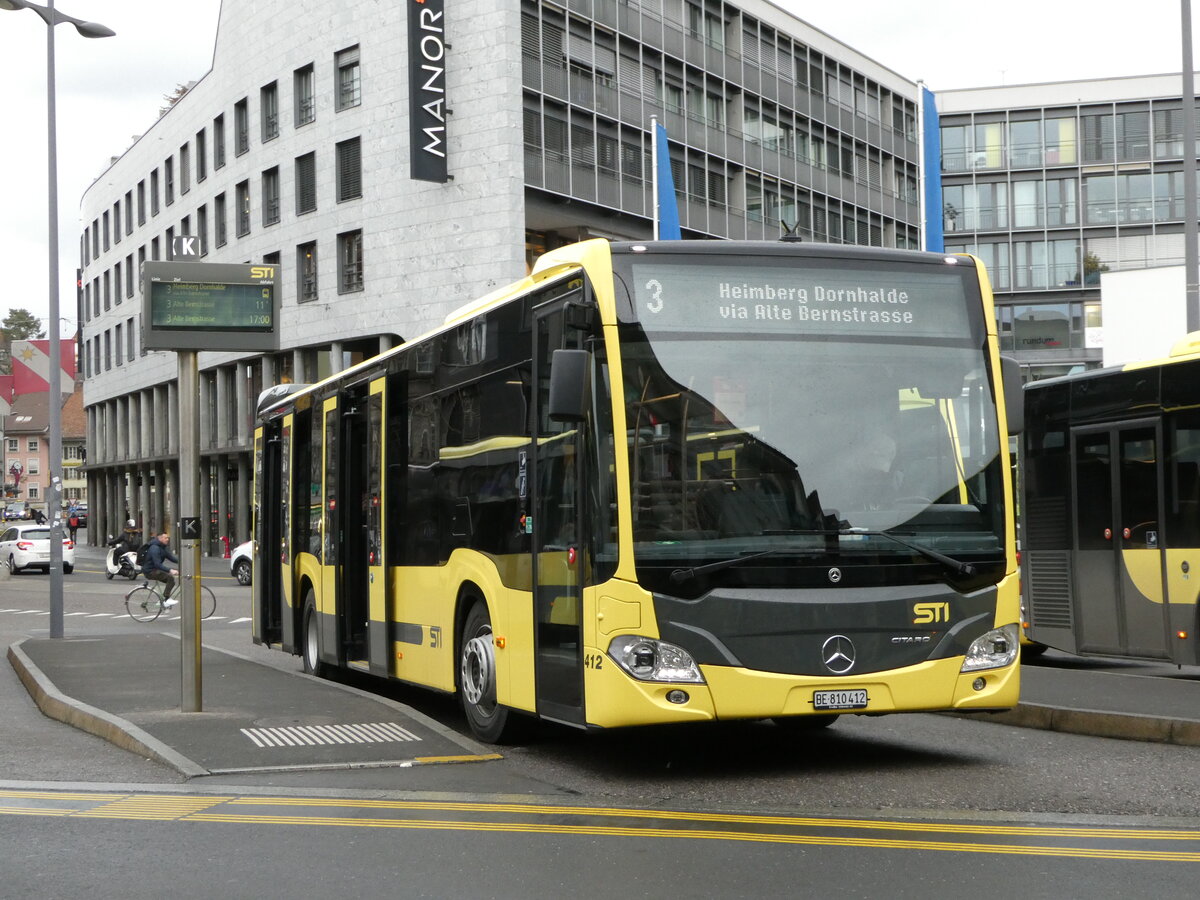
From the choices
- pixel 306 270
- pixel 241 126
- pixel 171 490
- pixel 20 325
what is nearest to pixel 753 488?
pixel 306 270

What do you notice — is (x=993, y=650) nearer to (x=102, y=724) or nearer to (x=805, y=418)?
(x=805, y=418)

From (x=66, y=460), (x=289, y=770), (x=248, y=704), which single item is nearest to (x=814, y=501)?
(x=289, y=770)

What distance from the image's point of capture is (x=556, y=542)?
9398mm

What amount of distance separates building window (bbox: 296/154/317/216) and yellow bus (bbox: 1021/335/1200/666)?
3704cm

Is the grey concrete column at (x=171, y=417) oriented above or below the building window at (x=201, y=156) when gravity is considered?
below

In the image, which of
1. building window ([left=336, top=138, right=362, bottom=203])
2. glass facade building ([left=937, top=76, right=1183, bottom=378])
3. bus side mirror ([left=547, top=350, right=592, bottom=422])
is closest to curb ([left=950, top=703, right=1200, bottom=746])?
bus side mirror ([left=547, top=350, right=592, bottom=422])

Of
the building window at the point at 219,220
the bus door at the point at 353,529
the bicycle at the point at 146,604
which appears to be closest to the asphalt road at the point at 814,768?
the bus door at the point at 353,529

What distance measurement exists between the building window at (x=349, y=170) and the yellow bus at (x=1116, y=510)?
33971 mm

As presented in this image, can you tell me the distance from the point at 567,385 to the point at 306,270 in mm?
43080

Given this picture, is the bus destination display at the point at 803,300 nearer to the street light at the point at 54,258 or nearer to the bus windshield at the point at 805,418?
the bus windshield at the point at 805,418

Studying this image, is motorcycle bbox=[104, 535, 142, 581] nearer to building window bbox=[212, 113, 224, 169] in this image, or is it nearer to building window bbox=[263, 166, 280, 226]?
building window bbox=[263, 166, 280, 226]

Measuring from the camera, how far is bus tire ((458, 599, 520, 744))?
34.4 feet

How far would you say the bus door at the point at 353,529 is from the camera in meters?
13.8

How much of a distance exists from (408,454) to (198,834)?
5.31 m
